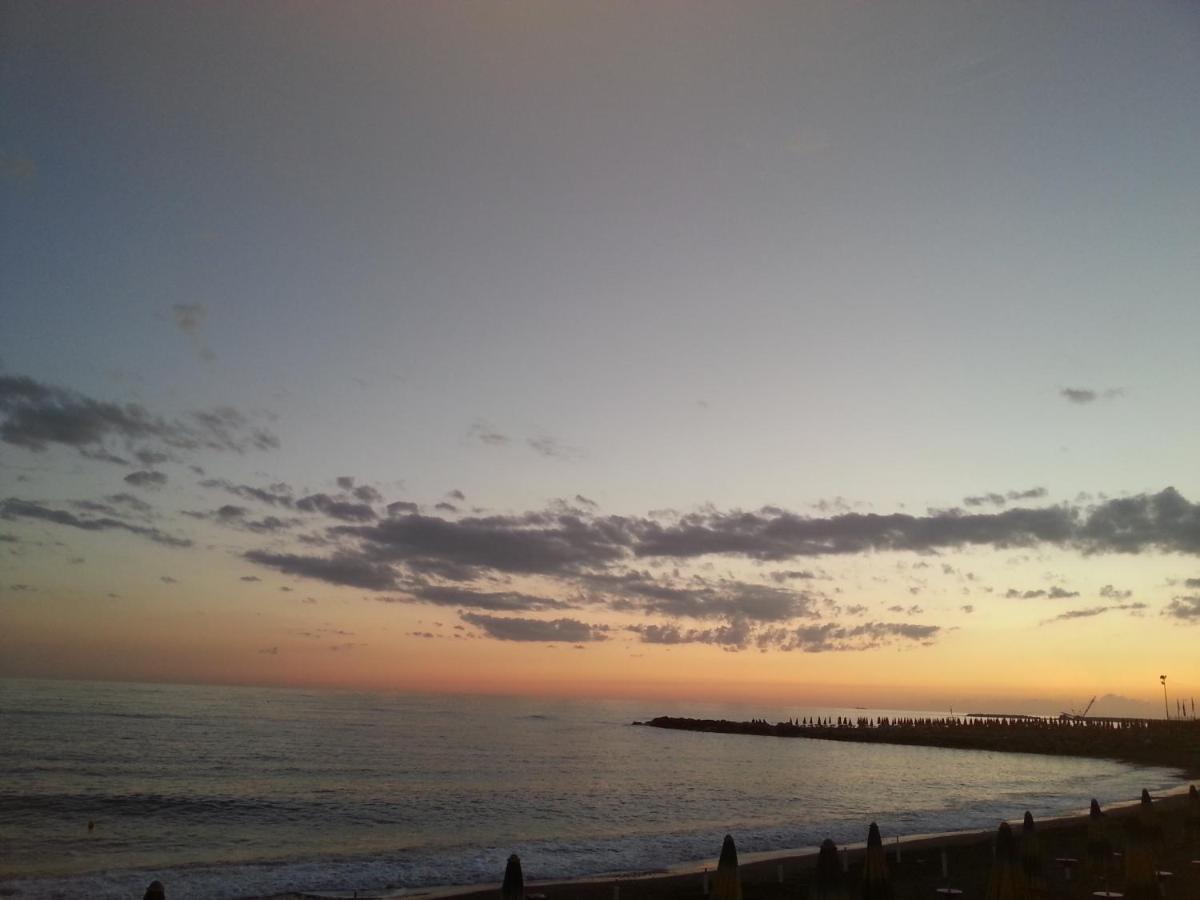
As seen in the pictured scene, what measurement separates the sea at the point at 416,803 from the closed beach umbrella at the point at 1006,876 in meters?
13.0

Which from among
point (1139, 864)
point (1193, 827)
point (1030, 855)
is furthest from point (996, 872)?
point (1193, 827)

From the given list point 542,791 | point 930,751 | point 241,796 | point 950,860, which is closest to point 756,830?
point 950,860

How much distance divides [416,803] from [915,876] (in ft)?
86.2

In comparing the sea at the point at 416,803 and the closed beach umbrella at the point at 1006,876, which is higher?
the closed beach umbrella at the point at 1006,876

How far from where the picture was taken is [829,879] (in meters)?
11.1

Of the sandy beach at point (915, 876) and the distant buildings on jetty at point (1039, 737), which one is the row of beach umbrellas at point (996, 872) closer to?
the sandy beach at point (915, 876)

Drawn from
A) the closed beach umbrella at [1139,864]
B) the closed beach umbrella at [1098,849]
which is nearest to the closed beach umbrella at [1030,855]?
the closed beach umbrella at [1139,864]

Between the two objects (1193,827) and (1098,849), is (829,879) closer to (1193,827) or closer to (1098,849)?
(1098,849)

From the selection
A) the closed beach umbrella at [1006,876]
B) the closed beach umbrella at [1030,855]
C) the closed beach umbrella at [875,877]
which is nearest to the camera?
the closed beach umbrella at [1006,876]

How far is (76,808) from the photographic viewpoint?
3519 cm

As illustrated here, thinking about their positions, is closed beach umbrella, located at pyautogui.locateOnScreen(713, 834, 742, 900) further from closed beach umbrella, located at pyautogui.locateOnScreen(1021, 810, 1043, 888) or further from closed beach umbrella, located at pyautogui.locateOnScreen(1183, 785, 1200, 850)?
closed beach umbrella, located at pyautogui.locateOnScreen(1183, 785, 1200, 850)

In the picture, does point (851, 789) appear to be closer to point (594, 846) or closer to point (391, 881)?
point (594, 846)

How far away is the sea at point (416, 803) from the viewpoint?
25047 millimetres

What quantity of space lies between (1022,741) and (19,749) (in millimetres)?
93100
